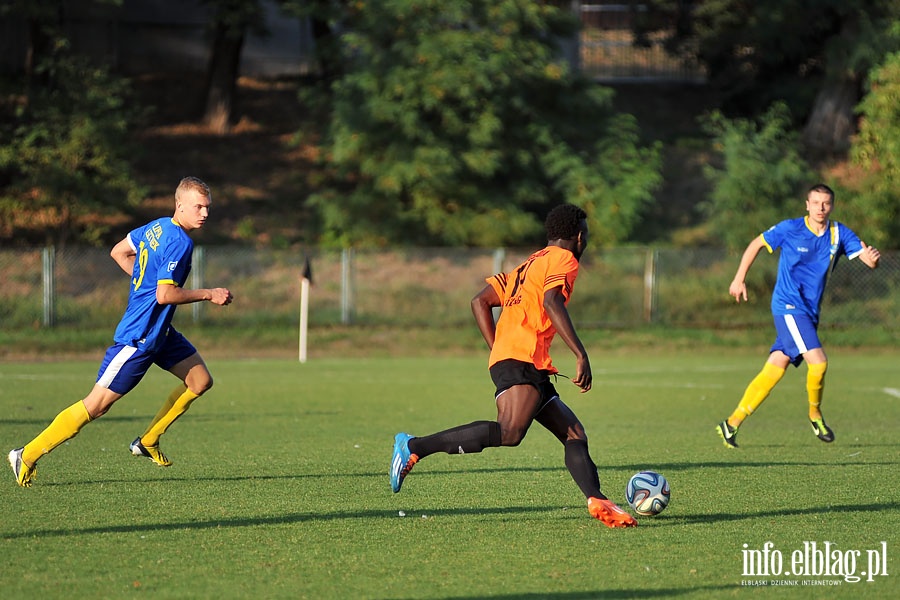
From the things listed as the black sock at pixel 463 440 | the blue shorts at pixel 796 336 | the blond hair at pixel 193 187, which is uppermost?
the blond hair at pixel 193 187

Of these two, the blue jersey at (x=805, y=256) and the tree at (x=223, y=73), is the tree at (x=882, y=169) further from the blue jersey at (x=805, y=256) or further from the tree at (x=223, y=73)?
the blue jersey at (x=805, y=256)

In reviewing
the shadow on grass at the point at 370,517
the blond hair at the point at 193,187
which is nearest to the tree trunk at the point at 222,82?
the blond hair at the point at 193,187

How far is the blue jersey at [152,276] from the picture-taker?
7555 mm

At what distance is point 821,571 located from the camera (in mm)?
5699

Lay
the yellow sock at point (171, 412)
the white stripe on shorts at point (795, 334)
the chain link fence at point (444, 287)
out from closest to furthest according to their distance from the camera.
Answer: the yellow sock at point (171, 412)
the white stripe on shorts at point (795, 334)
the chain link fence at point (444, 287)

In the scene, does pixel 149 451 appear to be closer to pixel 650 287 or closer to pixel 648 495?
pixel 648 495

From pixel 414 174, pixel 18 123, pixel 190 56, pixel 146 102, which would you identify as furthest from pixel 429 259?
pixel 190 56

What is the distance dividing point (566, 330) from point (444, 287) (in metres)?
20.1

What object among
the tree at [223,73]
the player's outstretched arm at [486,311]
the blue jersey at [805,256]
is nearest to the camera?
the player's outstretched arm at [486,311]

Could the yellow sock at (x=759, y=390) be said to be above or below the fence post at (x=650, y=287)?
below

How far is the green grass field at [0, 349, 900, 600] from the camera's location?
5457 millimetres

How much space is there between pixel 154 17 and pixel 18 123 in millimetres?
11306

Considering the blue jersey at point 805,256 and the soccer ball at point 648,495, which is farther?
the blue jersey at point 805,256
